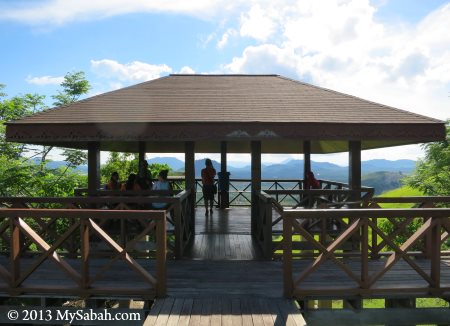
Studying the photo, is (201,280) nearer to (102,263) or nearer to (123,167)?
(102,263)

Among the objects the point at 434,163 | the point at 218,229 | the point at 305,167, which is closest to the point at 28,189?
the point at 218,229

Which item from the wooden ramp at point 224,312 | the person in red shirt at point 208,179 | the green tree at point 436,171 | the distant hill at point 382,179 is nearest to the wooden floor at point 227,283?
the wooden ramp at point 224,312

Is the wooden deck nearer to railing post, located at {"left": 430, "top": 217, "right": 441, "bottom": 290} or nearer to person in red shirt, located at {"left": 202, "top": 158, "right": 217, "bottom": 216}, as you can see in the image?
railing post, located at {"left": 430, "top": 217, "right": 441, "bottom": 290}

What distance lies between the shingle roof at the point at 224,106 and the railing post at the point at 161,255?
2.43 metres

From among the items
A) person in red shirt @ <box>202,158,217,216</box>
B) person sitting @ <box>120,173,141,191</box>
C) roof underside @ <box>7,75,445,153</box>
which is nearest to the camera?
roof underside @ <box>7,75,445,153</box>

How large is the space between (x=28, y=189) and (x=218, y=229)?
11067 millimetres

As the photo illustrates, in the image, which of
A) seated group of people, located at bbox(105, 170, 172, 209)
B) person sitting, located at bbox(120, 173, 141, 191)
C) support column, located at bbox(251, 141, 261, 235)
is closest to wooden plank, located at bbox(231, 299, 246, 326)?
seated group of people, located at bbox(105, 170, 172, 209)

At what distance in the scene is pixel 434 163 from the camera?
68.8 ft

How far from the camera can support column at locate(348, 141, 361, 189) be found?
24.4 ft

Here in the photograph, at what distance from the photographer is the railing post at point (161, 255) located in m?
4.57

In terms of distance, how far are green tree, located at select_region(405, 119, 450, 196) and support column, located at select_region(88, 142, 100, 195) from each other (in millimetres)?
17904

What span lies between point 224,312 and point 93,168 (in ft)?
15.6

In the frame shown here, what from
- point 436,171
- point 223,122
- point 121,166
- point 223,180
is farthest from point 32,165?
point 436,171

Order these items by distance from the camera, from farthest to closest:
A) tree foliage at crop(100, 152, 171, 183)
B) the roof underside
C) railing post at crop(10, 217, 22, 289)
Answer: tree foliage at crop(100, 152, 171, 183) < the roof underside < railing post at crop(10, 217, 22, 289)
